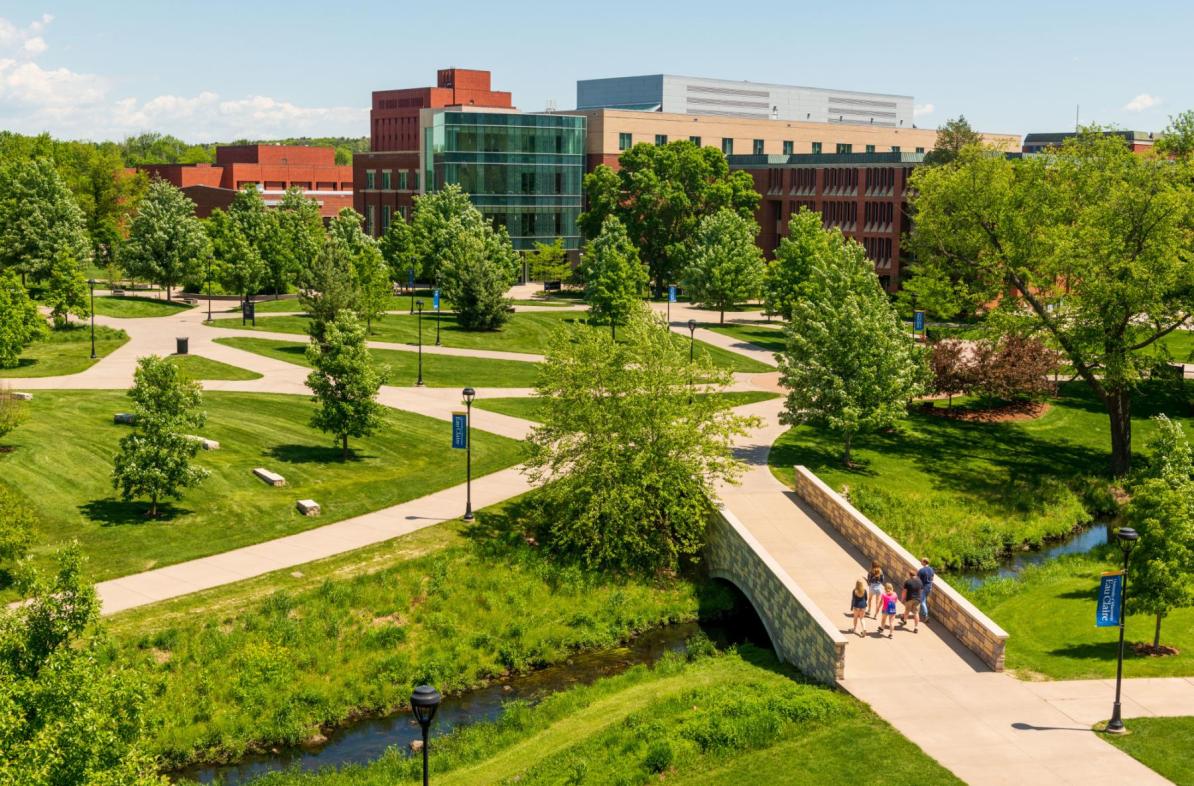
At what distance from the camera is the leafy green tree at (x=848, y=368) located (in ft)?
153

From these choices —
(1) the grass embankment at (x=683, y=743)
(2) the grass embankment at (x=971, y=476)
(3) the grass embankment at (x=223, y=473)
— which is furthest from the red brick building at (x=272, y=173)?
Answer: (1) the grass embankment at (x=683, y=743)

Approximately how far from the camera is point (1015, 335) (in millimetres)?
55688

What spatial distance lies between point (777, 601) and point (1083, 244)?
79.0ft

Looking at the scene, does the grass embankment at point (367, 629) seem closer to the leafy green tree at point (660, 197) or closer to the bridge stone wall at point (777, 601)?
the bridge stone wall at point (777, 601)

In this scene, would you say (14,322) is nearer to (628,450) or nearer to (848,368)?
(628,450)

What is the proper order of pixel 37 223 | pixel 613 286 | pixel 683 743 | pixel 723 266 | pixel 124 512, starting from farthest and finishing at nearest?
1. pixel 723 266
2. pixel 37 223
3. pixel 613 286
4. pixel 124 512
5. pixel 683 743

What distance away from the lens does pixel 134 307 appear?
262ft

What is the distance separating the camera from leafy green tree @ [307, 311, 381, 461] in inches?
1724

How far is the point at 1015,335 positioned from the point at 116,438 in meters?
37.7

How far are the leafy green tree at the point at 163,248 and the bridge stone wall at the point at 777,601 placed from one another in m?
56.3

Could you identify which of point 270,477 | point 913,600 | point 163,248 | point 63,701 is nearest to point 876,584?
point 913,600

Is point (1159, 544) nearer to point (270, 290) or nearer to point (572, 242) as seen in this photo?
point (270, 290)

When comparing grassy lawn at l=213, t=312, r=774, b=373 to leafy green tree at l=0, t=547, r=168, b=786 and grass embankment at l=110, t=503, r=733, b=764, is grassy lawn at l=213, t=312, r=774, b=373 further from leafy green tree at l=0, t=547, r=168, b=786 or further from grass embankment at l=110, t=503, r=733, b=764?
leafy green tree at l=0, t=547, r=168, b=786

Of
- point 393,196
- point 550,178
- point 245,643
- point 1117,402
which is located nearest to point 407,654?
point 245,643
